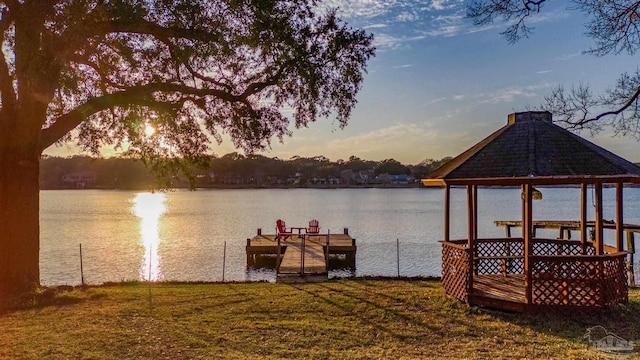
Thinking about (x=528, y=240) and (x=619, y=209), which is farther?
(x=528, y=240)

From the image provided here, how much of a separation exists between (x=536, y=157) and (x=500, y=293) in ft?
8.98

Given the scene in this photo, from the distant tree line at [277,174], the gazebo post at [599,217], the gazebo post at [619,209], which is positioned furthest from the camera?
the distant tree line at [277,174]

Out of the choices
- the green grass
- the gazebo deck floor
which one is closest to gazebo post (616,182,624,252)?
the green grass

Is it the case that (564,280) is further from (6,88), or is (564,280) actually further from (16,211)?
(6,88)

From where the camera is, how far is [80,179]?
154875 mm

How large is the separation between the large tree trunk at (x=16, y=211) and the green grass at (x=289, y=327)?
31.8 inches

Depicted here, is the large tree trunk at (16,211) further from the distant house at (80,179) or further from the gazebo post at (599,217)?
the distant house at (80,179)

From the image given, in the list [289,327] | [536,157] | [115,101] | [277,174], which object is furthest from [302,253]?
[277,174]

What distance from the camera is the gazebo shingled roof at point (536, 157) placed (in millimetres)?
8609

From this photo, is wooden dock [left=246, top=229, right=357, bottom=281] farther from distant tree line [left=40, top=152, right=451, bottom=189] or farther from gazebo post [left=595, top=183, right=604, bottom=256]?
distant tree line [left=40, top=152, right=451, bottom=189]

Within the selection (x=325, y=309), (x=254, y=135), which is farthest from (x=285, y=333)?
(x=254, y=135)

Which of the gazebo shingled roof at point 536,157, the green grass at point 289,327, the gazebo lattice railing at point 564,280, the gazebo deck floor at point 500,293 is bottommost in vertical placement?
the green grass at point 289,327

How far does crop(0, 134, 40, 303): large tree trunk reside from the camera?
410 inches

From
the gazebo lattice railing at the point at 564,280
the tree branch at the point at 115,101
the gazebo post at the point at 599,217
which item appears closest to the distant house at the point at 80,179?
the tree branch at the point at 115,101
